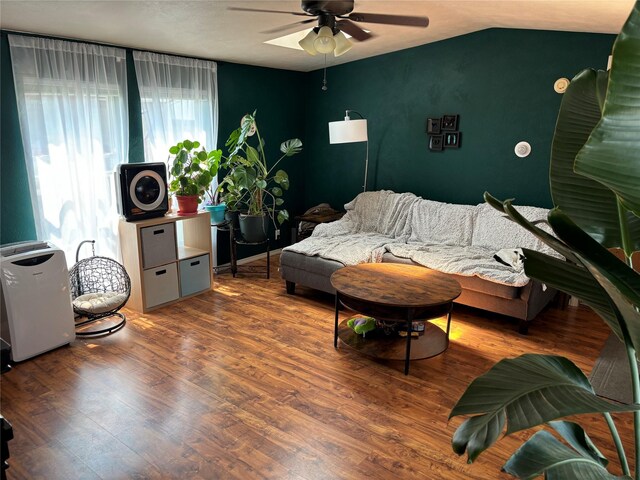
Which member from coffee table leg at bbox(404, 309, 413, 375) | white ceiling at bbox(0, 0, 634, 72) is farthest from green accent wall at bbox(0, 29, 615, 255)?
coffee table leg at bbox(404, 309, 413, 375)

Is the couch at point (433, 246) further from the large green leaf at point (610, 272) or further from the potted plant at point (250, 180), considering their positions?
the large green leaf at point (610, 272)

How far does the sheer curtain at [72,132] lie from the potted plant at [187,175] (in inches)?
17.1

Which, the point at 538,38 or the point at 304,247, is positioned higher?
the point at 538,38

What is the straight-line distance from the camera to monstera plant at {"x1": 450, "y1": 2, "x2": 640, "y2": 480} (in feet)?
1.85

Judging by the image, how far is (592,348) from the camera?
319 centimetres

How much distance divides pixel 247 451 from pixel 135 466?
497 mm

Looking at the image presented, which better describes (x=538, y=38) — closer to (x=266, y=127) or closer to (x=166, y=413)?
(x=266, y=127)

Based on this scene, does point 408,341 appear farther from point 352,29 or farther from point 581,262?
point 581,262

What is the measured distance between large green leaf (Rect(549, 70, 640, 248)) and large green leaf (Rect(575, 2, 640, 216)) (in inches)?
9.7

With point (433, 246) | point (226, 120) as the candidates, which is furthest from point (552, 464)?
point (226, 120)

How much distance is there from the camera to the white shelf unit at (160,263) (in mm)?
3689

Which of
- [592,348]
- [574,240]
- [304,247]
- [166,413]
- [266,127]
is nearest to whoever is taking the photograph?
[574,240]

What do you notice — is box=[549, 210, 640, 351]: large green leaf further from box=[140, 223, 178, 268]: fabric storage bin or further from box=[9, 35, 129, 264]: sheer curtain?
box=[9, 35, 129, 264]: sheer curtain

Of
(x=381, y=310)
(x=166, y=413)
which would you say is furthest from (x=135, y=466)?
(x=381, y=310)
